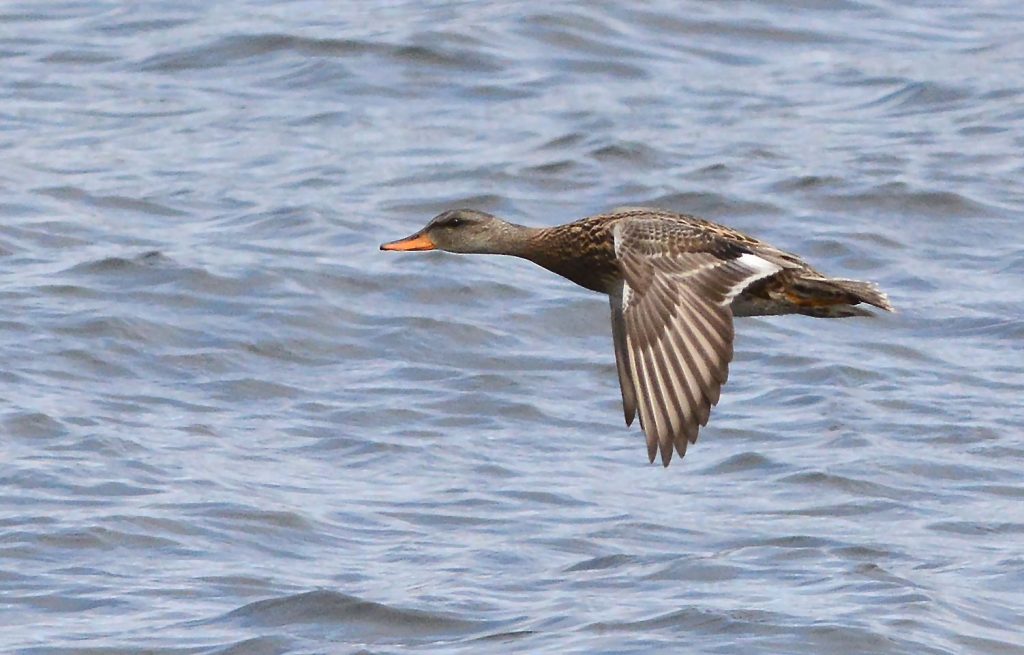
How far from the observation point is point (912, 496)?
35.0 ft

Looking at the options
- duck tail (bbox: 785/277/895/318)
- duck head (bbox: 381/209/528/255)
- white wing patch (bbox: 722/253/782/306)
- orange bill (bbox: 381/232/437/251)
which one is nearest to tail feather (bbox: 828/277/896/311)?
duck tail (bbox: 785/277/895/318)

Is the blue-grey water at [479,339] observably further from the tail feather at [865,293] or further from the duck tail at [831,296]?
the tail feather at [865,293]

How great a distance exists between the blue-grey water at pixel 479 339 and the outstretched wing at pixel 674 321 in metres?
1.83

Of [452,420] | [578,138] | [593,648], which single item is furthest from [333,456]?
[578,138]

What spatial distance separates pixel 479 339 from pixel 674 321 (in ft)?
16.8

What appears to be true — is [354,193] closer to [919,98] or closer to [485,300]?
[485,300]

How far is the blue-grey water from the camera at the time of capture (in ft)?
31.3

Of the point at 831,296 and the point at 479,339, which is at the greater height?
the point at 831,296

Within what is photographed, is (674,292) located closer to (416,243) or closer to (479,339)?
(416,243)

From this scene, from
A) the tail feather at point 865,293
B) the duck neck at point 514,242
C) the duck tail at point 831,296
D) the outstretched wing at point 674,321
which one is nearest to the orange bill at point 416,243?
the duck neck at point 514,242

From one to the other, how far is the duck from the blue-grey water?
5.25ft

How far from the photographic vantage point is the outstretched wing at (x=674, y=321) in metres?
7.14

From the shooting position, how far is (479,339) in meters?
12.5

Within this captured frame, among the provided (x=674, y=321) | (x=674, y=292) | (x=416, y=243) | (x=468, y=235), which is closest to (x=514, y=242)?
(x=468, y=235)
